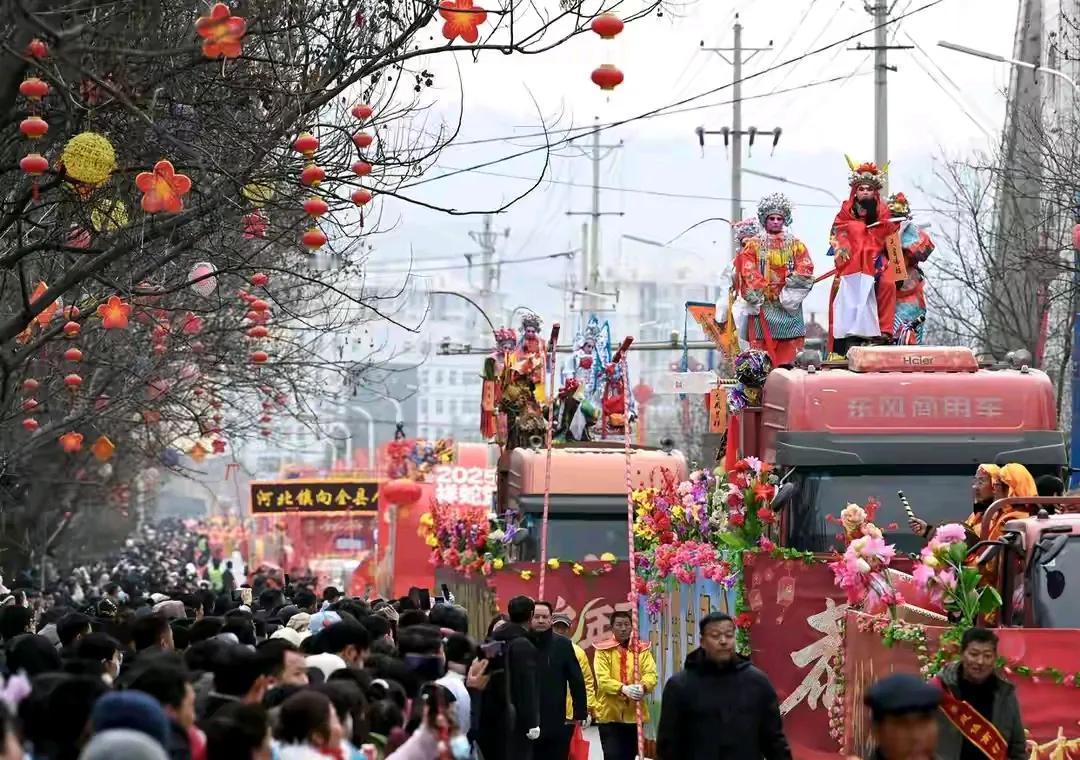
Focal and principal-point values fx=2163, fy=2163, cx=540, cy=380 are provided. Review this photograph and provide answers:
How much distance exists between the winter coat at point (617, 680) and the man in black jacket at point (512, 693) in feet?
6.27

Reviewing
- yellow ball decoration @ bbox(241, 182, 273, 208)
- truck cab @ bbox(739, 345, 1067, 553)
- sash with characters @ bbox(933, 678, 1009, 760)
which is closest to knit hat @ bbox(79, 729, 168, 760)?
sash with characters @ bbox(933, 678, 1009, 760)

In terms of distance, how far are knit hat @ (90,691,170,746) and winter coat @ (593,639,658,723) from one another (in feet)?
26.1

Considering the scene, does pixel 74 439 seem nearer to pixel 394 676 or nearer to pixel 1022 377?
pixel 1022 377

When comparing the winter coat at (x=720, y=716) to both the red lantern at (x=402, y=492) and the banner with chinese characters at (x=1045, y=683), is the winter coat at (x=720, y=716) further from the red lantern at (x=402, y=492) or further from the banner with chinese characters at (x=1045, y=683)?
the red lantern at (x=402, y=492)

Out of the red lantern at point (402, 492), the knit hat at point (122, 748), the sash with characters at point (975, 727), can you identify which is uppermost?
the red lantern at point (402, 492)

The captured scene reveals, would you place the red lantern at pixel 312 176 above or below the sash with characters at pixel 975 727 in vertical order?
above

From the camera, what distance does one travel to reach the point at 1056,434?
661 inches

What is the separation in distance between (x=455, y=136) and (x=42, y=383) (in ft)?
40.9

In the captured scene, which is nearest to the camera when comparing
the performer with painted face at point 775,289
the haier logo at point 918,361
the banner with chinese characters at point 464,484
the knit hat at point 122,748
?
the knit hat at point 122,748

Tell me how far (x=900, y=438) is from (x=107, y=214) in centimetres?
618

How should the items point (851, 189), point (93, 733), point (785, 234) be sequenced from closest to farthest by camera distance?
point (93, 733) < point (851, 189) < point (785, 234)

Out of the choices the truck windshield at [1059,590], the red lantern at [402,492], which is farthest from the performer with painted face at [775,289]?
the red lantern at [402,492]

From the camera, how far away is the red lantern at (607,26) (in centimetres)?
1192

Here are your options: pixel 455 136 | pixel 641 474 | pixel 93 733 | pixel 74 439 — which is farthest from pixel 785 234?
pixel 93 733
